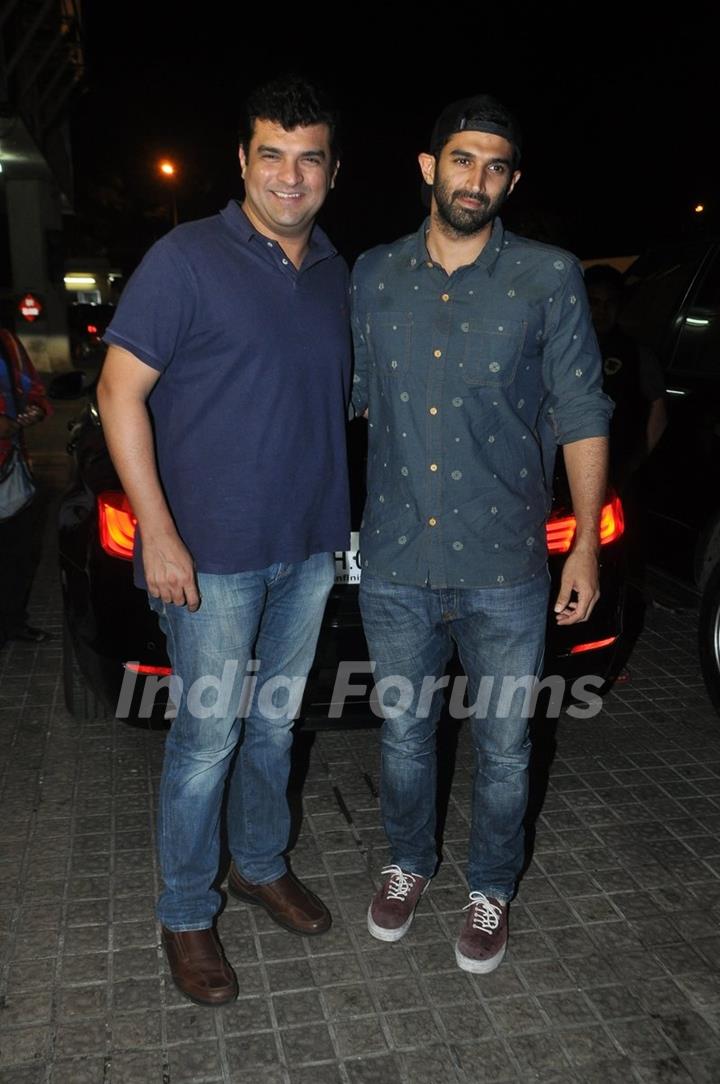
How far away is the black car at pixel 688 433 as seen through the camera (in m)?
4.52

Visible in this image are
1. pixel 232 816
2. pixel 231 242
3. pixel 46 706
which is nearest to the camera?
pixel 231 242

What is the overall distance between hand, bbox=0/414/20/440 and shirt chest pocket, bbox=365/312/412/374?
252 centimetres

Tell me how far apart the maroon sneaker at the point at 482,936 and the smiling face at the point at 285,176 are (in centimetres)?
186

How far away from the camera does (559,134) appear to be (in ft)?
90.6

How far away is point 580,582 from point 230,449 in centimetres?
95

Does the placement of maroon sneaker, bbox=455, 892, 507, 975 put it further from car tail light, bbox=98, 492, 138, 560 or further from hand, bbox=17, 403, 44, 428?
hand, bbox=17, 403, 44, 428

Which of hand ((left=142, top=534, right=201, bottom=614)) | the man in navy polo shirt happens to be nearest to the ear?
the man in navy polo shirt

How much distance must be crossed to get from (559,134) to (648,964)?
28287 mm

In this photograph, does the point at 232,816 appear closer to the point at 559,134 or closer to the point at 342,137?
the point at 342,137

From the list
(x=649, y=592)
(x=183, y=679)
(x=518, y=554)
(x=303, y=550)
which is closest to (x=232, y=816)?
(x=183, y=679)

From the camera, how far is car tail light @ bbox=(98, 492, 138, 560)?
125 inches

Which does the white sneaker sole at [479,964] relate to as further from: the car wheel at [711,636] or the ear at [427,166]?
the ear at [427,166]

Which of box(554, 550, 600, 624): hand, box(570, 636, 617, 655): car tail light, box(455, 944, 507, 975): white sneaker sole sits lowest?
box(455, 944, 507, 975): white sneaker sole

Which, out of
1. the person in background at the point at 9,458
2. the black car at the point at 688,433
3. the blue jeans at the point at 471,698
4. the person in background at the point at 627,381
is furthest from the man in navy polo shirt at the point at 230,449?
the person in background at the point at 627,381
